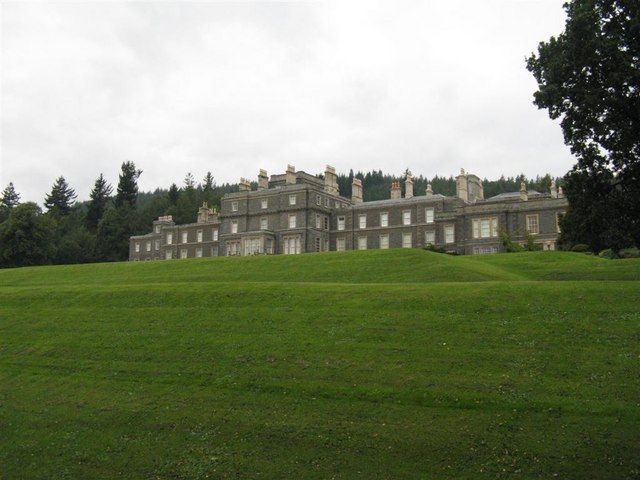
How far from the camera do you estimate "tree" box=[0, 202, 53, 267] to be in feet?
300

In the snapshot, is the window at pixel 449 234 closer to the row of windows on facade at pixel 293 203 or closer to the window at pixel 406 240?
the window at pixel 406 240

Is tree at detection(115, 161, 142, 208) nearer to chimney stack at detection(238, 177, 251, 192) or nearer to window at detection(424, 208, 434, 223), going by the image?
chimney stack at detection(238, 177, 251, 192)

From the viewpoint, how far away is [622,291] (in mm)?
25625

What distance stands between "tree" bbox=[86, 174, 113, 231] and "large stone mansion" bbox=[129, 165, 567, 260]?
4620 centimetres

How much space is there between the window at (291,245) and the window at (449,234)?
17708 mm

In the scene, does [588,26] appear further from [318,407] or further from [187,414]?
[187,414]

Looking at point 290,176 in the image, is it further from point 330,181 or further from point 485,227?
point 485,227

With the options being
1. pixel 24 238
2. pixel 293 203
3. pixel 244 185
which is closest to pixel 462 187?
pixel 293 203

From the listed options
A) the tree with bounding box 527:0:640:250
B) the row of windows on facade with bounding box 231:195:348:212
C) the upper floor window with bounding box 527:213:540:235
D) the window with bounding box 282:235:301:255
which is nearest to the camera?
the tree with bounding box 527:0:640:250

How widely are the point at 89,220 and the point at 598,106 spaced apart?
120 metres

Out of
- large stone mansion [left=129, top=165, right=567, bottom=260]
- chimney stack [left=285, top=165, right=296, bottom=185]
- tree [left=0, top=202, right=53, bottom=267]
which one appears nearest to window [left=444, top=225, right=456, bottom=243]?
large stone mansion [left=129, top=165, right=567, bottom=260]

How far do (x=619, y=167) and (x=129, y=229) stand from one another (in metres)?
101

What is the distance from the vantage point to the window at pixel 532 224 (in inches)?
2660

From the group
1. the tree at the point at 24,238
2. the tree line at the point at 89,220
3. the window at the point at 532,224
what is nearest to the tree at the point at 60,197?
the tree line at the point at 89,220
